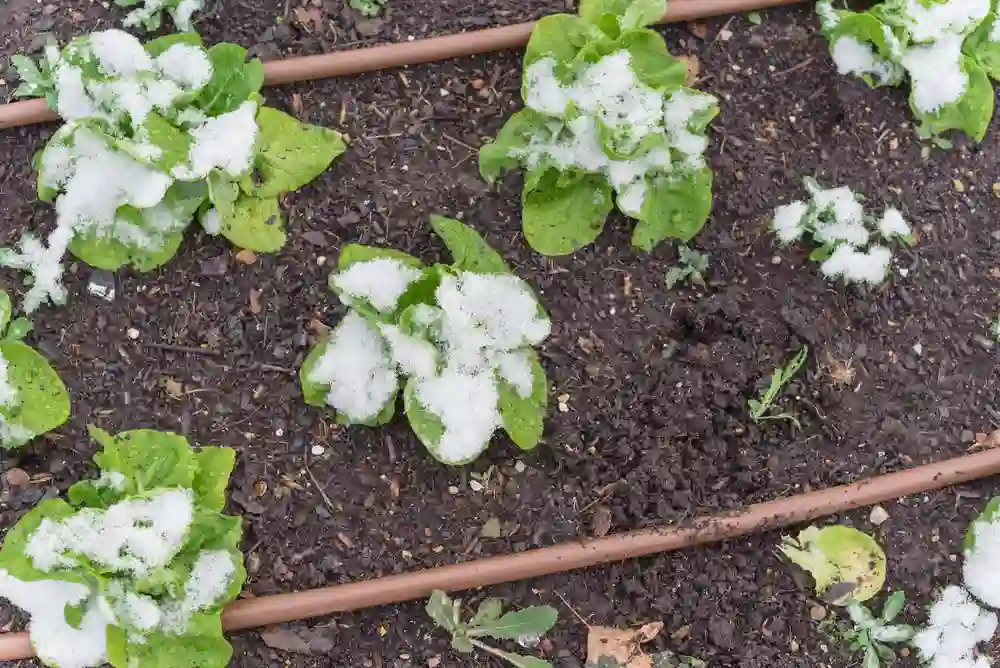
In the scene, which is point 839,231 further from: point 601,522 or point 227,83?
point 227,83

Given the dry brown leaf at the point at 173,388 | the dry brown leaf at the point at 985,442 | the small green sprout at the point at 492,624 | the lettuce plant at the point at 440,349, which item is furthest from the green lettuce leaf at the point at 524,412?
the dry brown leaf at the point at 985,442

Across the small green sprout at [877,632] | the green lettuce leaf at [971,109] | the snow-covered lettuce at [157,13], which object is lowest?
the small green sprout at [877,632]

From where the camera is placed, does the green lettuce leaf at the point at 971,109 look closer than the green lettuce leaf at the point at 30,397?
No

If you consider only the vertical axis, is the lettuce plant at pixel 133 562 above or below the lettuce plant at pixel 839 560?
above

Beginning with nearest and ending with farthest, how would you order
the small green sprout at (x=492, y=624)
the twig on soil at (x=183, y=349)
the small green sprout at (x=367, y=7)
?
1. the small green sprout at (x=492, y=624)
2. the twig on soil at (x=183, y=349)
3. the small green sprout at (x=367, y=7)

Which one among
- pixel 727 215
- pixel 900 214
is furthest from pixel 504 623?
pixel 900 214

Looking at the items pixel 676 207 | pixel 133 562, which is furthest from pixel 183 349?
pixel 676 207

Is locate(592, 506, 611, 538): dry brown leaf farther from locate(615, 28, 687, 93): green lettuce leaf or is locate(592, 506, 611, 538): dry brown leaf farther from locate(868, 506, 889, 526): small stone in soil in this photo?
locate(615, 28, 687, 93): green lettuce leaf

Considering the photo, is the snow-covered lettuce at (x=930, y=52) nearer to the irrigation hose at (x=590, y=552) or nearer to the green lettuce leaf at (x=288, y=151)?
the irrigation hose at (x=590, y=552)
